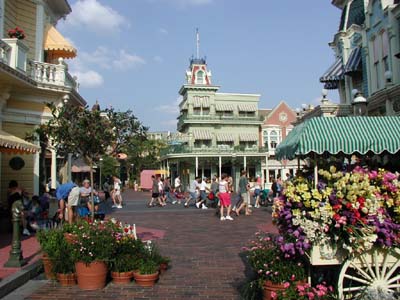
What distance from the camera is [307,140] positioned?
6430mm

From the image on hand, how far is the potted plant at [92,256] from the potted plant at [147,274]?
52cm

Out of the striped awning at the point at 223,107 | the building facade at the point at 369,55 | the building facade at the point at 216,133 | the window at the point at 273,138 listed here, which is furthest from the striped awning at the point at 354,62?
the window at the point at 273,138

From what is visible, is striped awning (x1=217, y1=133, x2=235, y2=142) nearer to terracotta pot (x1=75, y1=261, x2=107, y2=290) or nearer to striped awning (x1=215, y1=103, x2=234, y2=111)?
striped awning (x1=215, y1=103, x2=234, y2=111)

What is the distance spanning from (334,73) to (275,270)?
1914cm

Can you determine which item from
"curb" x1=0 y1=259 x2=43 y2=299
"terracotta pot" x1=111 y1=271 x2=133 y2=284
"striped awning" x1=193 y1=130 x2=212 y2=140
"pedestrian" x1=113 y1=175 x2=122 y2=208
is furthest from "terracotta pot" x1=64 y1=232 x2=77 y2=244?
"striped awning" x1=193 y1=130 x2=212 y2=140

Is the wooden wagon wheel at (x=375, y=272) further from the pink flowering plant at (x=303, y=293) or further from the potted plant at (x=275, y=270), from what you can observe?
the potted plant at (x=275, y=270)

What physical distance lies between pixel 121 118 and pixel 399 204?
6408 mm

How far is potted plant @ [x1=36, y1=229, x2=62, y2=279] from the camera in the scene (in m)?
6.75

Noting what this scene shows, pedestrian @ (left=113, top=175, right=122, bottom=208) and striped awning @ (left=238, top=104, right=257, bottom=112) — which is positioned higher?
striped awning @ (left=238, top=104, right=257, bottom=112)

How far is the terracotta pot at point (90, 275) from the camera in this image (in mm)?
6422

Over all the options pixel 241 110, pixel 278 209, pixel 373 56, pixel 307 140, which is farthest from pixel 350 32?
pixel 241 110

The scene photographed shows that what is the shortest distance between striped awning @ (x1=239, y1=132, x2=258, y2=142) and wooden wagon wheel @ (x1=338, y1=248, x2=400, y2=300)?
4727 centimetres

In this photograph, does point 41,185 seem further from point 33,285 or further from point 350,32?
point 350,32

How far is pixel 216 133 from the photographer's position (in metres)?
51.6
